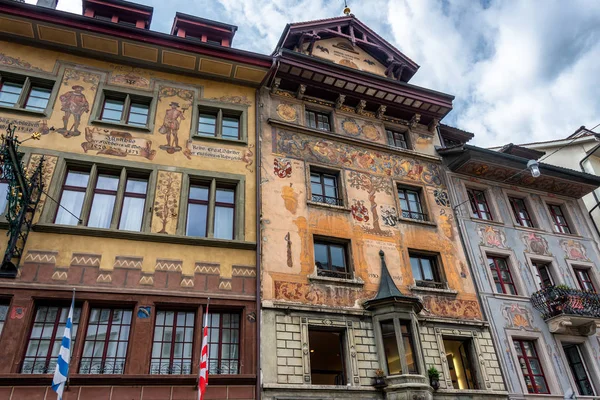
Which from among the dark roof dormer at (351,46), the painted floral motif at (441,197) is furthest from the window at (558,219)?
the dark roof dormer at (351,46)

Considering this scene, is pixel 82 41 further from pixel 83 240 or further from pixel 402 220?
pixel 402 220

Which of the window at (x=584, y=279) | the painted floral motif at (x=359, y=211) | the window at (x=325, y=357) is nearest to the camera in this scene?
the window at (x=325, y=357)

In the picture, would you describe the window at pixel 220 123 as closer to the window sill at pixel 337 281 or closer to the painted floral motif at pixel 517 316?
the window sill at pixel 337 281

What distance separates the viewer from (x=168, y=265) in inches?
545

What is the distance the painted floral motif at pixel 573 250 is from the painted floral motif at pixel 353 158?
6703mm

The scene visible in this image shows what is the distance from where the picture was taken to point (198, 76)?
61.1 ft

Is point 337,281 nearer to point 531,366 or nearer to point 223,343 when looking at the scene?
point 223,343

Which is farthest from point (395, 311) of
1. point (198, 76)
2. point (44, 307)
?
point (198, 76)

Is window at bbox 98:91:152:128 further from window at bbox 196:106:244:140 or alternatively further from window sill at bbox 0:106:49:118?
window at bbox 196:106:244:140

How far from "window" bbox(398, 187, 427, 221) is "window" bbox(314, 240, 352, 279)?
3.61m

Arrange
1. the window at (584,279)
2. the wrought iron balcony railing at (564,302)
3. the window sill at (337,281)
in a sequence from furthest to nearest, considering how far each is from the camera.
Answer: the window at (584,279) → the wrought iron balcony railing at (564,302) → the window sill at (337,281)

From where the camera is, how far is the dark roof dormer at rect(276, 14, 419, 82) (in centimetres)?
2186

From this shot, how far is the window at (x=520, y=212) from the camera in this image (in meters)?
21.6

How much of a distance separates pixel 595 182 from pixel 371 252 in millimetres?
14222
